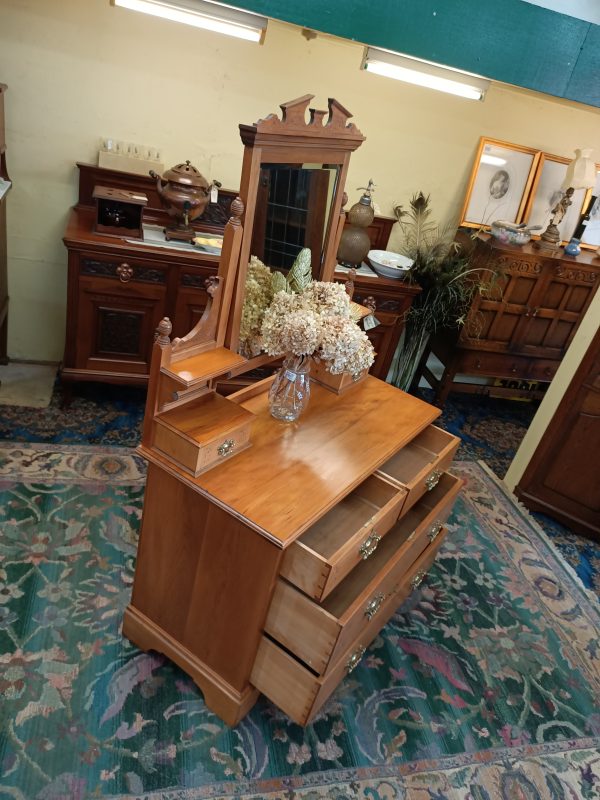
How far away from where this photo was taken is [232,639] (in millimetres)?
1663

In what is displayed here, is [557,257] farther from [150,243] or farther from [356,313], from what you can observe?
[150,243]

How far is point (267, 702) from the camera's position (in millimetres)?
1861

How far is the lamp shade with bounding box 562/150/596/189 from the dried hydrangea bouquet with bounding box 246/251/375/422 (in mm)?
2385

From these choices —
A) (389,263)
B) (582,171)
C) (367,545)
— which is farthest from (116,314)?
(582,171)

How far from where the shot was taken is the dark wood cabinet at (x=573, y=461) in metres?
2.82

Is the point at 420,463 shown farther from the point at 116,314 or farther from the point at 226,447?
the point at 116,314

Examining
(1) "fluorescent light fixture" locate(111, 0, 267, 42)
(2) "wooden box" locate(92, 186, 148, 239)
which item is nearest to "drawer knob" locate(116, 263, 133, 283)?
(2) "wooden box" locate(92, 186, 148, 239)

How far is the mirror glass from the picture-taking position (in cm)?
160

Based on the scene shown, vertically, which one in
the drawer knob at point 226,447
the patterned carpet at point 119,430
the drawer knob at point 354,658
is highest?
the drawer knob at point 226,447

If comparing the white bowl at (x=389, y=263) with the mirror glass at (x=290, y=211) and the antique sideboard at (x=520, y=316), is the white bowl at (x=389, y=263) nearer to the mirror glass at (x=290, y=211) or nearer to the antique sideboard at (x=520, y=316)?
the antique sideboard at (x=520, y=316)

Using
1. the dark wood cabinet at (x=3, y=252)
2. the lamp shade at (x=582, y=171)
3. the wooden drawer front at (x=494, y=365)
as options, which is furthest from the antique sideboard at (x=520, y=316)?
the dark wood cabinet at (x=3, y=252)

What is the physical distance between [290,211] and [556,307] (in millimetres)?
2478

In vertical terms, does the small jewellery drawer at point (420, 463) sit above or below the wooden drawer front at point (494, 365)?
above

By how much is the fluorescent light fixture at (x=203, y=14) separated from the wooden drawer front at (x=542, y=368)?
262 centimetres
